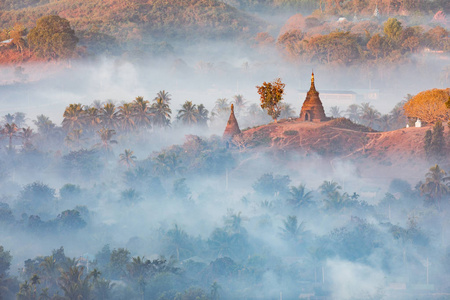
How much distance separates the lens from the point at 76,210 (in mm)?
135750

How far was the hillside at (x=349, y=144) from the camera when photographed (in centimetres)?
14138

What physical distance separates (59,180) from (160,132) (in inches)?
1481

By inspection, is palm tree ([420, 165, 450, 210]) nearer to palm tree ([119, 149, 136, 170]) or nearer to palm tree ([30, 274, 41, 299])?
palm tree ([119, 149, 136, 170])

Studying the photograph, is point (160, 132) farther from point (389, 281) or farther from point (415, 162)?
point (389, 281)

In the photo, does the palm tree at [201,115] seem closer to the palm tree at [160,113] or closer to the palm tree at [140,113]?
the palm tree at [160,113]

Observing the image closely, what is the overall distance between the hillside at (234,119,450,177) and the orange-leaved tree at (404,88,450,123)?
17.4ft

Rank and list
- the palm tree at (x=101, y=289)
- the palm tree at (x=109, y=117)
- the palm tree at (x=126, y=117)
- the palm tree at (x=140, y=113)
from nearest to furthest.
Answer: the palm tree at (x=101, y=289)
the palm tree at (x=126, y=117)
the palm tree at (x=140, y=113)
the palm tree at (x=109, y=117)

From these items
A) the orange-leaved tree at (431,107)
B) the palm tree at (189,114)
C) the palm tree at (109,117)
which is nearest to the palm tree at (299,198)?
the orange-leaved tree at (431,107)

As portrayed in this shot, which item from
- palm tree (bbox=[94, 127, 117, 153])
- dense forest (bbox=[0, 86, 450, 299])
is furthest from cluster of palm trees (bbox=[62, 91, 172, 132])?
palm tree (bbox=[94, 127, 117, 153])

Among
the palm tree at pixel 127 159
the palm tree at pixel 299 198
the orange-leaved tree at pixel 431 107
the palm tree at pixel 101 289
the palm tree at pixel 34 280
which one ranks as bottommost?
the palm tree at pixel 101 289

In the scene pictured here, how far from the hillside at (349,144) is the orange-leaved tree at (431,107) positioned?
17.4 ft

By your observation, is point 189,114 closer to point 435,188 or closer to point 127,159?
point 127,159

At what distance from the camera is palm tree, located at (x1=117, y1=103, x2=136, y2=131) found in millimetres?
179000

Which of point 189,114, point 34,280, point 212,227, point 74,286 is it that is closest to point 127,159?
point 189,114
